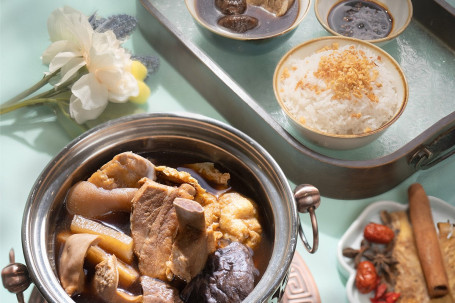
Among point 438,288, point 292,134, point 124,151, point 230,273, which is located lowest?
point 438,288

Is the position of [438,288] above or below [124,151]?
below

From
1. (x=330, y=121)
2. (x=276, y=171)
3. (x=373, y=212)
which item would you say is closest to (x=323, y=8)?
(x=330, y=121)

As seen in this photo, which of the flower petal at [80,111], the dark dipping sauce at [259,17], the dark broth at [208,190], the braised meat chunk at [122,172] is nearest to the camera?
the dark broth at [208,190]

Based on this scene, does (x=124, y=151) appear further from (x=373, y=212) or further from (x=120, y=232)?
(x=373, y=212)

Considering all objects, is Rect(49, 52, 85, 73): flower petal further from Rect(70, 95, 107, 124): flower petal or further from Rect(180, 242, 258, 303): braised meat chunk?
Rect(180, 242, 258, 303): braised meat chunk

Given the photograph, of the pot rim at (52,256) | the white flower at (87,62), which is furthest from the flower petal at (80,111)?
the pot rim at (52,256)

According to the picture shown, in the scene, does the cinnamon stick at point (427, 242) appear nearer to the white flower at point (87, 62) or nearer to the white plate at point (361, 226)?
the white plate at point (361, 226)
